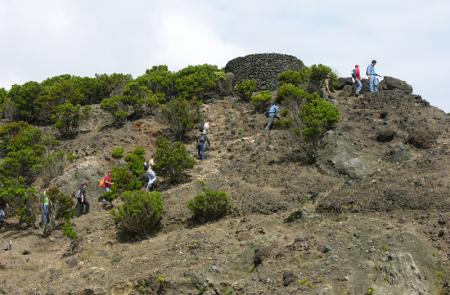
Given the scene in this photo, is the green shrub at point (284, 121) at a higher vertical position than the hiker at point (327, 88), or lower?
lower

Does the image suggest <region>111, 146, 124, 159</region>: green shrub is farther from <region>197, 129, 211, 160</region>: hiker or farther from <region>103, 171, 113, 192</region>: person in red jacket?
<region>197, 129, 211, 160</region>: hiker

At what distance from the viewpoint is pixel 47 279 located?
14766 millimetres

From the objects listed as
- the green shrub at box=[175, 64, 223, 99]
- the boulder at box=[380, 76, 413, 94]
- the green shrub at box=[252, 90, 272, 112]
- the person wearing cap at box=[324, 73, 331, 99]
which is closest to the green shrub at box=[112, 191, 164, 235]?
the green shrub at box=[252, 90, 272, 112]

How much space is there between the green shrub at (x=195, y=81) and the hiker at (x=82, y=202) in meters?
8.75

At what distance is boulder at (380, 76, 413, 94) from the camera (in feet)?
81.0

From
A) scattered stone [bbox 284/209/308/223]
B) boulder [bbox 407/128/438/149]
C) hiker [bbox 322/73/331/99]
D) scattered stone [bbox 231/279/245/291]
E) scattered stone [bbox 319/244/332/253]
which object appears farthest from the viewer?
hiker [bbox 322/73/331/99]

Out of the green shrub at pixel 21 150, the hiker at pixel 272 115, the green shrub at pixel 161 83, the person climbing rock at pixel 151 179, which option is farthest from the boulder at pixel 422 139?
the green shrub at pixel 21 150

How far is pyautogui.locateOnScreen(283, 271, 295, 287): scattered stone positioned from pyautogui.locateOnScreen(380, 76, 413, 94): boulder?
14.0 meters

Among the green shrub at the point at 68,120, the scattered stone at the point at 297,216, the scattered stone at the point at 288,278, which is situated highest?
the green shrub at the point at 68,120

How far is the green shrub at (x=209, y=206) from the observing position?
16094 mm

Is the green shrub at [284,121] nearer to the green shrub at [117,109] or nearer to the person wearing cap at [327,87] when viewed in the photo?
the person wearing cap at [327,87]

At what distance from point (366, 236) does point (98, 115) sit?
15206 mm

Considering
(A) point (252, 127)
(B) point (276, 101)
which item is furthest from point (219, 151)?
(B) point (276, 101)

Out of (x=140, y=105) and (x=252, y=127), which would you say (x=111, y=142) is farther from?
(x=252, y=127)
